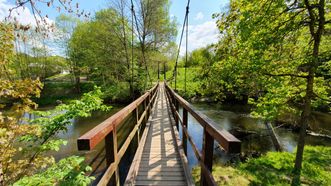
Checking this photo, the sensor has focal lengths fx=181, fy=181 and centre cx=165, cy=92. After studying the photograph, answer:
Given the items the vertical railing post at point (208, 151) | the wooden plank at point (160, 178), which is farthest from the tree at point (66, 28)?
the vertical railing post at point (208, 151)

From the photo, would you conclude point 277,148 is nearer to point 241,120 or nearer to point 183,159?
point 241,120

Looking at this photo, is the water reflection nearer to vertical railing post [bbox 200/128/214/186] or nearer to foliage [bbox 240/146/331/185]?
foliage [bbox 240/146/331/185]

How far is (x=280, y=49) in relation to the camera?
4.28 meters

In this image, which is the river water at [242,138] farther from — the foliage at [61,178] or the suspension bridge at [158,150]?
the foliage at [61,178]

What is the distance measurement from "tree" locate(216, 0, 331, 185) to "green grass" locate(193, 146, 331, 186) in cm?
30

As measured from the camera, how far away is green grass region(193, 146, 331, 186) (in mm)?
4104

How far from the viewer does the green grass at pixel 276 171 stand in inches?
162

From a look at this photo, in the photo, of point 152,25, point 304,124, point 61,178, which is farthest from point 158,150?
point 152,25

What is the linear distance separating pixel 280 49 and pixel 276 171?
3.06 metres

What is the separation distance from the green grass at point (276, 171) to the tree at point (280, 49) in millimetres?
299

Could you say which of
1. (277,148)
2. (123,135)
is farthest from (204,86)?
(123,135)

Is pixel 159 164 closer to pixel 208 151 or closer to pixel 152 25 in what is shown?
pixel 208 151

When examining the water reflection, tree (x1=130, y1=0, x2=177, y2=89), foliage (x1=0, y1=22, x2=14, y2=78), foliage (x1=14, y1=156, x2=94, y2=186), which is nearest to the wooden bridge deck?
foliage (x1=14, y1=156, x2=94, y2=186)

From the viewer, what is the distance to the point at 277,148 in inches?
255
